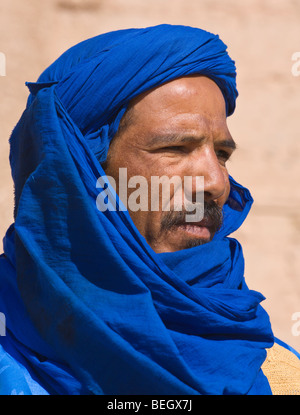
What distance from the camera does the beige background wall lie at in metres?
4.20

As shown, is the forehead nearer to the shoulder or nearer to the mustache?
the mustache

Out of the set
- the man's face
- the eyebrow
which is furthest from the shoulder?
the eyebrow

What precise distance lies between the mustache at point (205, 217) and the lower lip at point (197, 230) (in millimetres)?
15

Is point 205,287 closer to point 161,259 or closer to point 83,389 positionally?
point 161,259

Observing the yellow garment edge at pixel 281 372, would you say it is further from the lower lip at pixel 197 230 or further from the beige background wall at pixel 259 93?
the beige background wall at pixel 259 93

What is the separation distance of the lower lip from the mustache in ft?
0.05

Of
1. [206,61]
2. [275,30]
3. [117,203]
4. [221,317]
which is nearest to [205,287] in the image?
[221,317]

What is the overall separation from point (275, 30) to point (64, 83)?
2889 mm

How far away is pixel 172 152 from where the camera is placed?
1961 mm

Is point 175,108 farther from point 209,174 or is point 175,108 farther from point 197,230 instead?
point 197,230

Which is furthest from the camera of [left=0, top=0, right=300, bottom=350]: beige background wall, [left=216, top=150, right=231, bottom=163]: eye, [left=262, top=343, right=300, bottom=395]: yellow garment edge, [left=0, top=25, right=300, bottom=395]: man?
[left=0, top=0, right=300, bottom=350]: beige background wall

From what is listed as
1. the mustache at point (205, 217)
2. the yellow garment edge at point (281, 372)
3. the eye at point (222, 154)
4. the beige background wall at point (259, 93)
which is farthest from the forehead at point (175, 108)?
the beige background wall at point (259, 93)

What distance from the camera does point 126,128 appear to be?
6.56 ft

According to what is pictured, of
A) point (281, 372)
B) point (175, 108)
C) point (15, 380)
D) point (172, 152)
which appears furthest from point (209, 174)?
point (15, 380)
